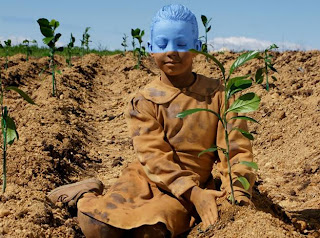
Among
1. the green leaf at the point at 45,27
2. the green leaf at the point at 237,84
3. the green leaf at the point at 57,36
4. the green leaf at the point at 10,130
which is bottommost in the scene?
the green leaf at the point at 10,130

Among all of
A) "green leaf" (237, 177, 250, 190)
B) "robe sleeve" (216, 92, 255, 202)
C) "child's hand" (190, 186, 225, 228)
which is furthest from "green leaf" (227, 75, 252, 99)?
"child's hand" (190, 186, 225, 228)

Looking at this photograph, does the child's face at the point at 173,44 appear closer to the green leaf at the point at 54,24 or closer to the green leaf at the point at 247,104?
the green leaf at the point at 247,104

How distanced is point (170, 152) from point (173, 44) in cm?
60

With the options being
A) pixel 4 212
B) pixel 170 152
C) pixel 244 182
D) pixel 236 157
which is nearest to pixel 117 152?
pixel 4 212

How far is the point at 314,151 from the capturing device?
16.7 feet

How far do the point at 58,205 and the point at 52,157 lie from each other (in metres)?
1.26

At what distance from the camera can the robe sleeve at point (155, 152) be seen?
281 cm

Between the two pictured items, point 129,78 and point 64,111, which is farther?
point 129,78

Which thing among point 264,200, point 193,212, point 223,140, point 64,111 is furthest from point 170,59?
point 64,111

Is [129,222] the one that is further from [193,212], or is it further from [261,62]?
[261,62]

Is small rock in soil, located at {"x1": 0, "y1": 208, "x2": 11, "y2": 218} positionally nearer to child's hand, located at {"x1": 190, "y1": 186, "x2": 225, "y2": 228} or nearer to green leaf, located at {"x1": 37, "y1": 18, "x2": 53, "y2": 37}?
child's hand, located at {"x1": 190, "y1": 186, "x2": 225, "y2": 228}

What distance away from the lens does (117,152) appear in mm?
5770

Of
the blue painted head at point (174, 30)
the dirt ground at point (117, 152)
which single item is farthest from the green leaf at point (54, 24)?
the blue painted head at point (174, 30)

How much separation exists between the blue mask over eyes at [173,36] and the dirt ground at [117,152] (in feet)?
2.88
